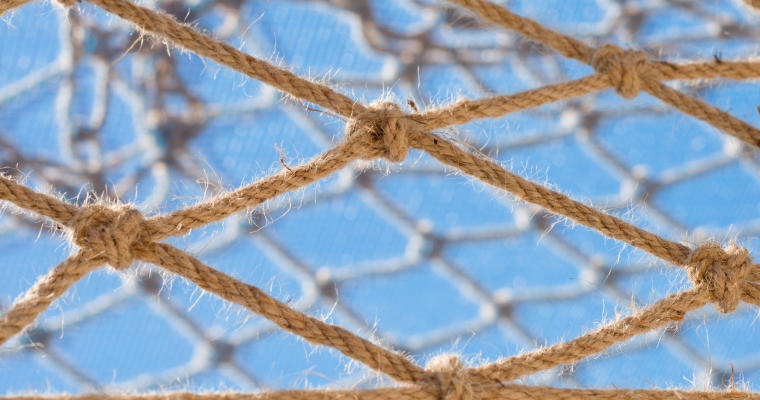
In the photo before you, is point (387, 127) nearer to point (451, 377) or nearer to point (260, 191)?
point (260, 191)

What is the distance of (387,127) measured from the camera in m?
0.67

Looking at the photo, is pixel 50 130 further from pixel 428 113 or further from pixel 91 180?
pixel 428 113

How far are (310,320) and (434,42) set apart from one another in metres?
1.16

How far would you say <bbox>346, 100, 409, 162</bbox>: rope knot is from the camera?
67 centimetres

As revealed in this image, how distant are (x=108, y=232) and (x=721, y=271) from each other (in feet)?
1.91

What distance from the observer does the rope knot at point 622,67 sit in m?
0.81

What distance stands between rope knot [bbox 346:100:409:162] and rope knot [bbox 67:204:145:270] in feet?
0.74

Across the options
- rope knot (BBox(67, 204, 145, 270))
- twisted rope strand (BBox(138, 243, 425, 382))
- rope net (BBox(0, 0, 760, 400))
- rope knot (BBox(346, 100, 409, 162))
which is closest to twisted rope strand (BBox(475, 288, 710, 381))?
rope net (BBox(0, 0, 760, 400))

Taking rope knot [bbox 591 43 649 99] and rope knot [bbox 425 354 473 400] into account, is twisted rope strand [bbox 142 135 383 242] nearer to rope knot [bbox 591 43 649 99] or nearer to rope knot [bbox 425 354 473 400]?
rope knot [bbox 425 354 473 400]

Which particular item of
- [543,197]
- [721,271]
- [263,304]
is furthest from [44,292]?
[721,271]

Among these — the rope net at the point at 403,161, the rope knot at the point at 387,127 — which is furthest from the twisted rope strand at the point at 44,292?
the rope knot at the point at 387,127

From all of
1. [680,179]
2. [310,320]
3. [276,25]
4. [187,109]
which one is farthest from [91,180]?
[680,179]

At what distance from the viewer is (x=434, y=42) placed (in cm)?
164

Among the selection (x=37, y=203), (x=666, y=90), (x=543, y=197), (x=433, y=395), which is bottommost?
(x=433, y=395)
